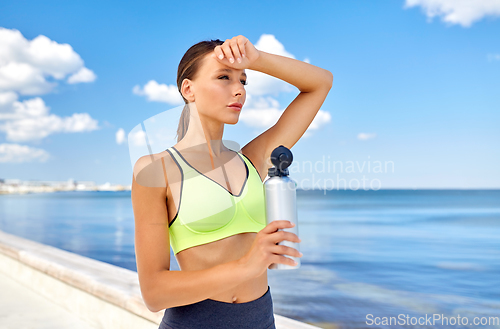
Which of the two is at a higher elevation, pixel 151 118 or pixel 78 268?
pixel 151 118

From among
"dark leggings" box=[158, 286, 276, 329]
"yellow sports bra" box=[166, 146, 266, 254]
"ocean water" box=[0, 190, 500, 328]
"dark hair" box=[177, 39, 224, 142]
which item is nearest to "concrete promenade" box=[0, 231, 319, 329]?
"ocean water" box=[0, 190, 500, 328]

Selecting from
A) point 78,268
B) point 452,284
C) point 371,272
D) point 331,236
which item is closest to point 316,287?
point 371,272

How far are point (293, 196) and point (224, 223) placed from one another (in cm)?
30

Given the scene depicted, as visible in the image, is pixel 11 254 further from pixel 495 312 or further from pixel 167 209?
pixel 495 312

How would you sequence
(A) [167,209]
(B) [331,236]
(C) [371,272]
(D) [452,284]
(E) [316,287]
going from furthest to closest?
(B) [331,236], (C) [371,272], (D) [452,284], (E) [316,287], (A) [167,209]

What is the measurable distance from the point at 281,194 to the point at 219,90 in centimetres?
45

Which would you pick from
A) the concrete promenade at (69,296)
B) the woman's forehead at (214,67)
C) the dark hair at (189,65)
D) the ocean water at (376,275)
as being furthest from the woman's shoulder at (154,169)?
the ocean water at (376,275)

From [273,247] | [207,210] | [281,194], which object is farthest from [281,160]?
[207,210]

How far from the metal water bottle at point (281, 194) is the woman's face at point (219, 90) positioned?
351 millimetres

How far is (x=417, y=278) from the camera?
7223mm

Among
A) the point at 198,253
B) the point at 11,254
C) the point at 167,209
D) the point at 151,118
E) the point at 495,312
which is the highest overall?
the point at 151,118

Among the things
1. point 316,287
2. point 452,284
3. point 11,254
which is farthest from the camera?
point 452,284

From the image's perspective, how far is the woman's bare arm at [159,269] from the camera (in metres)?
0.97

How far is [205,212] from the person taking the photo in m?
1.13
